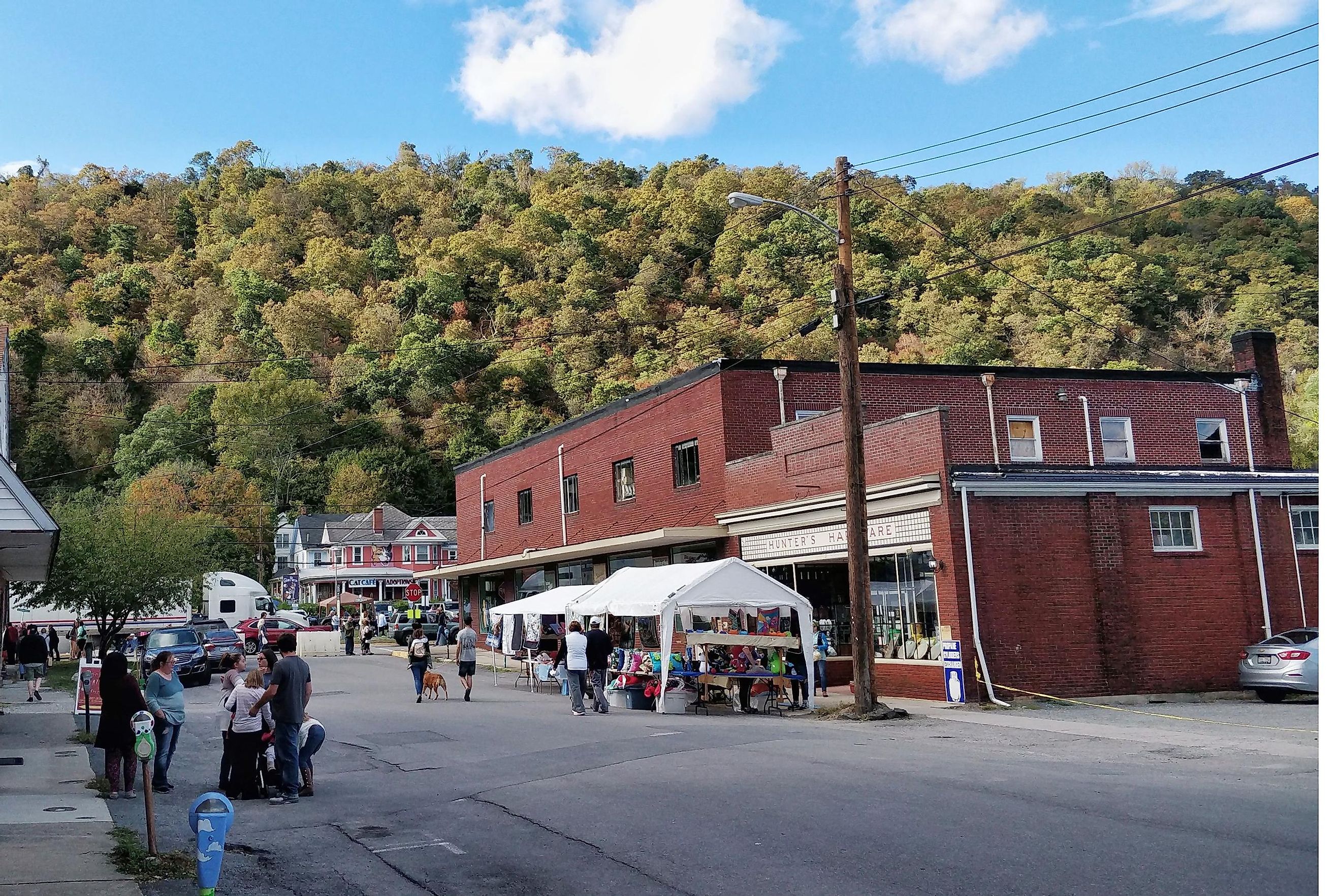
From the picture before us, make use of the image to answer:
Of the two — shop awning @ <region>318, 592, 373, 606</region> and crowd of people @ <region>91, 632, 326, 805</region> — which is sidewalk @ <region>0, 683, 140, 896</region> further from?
shop awning @ <region>318, 592, 373, 606</region>

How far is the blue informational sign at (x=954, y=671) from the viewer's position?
20.1m

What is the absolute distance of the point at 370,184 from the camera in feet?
432

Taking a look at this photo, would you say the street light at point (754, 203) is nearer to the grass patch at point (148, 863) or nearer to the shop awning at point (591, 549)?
the shop awning at point (591, 549)

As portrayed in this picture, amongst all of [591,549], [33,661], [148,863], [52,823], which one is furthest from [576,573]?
[148,863]

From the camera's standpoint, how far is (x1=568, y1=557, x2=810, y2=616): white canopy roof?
2045cm

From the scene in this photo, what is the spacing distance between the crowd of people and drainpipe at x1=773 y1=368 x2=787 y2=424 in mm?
17344

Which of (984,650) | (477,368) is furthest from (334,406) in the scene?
(984,650)

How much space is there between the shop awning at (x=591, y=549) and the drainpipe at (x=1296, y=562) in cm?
1250

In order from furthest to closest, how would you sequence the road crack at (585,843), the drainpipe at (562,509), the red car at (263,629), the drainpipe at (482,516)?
the drainpipe at (482,516), the red car at (263,629), the drainpipe at (562,509), the road crack at (585,843)

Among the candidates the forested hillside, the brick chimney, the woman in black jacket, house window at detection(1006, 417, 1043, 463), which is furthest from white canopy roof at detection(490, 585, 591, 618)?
the forested hillside

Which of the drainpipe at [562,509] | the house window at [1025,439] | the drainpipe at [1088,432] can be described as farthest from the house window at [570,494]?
the drainpipe at [1088,432]

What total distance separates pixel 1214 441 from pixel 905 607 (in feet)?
49.9

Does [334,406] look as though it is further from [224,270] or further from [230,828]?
[230,828]

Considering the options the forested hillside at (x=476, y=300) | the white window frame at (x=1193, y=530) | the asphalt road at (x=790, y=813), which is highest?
the forested hillside at (x=476, y=300)
